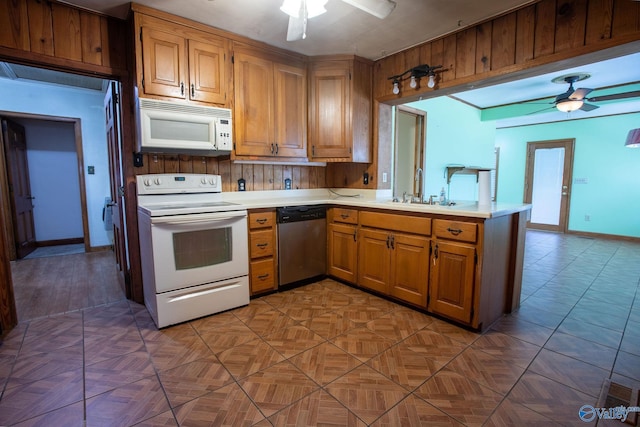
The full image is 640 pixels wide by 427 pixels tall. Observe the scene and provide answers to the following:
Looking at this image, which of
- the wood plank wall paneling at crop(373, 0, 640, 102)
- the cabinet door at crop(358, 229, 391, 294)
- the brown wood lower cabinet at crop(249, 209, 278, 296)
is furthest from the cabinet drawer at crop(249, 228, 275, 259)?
the wood plank wall paneling at crop(373, 0, 640, 102)

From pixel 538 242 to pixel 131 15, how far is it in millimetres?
6555

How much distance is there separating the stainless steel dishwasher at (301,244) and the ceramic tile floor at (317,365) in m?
0.36

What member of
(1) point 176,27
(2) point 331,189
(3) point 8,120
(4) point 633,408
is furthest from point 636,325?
(3) point 8,120

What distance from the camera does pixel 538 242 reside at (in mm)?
5473

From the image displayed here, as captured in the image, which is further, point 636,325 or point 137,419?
point 636,325

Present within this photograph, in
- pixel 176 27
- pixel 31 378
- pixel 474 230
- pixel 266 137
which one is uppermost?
pixel 176 27

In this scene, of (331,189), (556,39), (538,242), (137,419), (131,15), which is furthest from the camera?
(538,242)

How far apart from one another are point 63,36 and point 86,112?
2.73 m

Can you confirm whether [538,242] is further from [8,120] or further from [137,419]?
[8,120]

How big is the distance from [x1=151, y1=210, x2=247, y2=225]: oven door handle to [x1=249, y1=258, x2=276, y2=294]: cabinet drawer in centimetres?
53

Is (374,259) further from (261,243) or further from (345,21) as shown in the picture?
(345,21)

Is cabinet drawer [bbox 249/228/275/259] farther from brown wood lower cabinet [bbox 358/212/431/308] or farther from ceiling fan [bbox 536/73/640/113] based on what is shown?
ceiling fan [bbox 536/73/640/113]

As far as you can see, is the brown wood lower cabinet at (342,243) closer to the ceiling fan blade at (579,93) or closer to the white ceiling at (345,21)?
the white ceiling at (345,21)

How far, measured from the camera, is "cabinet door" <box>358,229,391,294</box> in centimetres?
285
